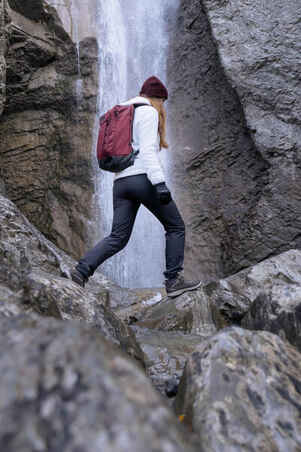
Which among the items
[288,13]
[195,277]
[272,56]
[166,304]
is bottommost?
[195,277]

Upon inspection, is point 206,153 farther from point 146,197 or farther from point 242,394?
point 242,394

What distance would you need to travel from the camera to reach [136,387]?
1.42m

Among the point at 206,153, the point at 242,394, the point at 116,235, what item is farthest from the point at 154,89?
A: the point at 206,153

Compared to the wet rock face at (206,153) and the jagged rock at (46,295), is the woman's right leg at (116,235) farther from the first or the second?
the wet rock face at (206,153)

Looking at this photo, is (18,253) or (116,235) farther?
(116,235)

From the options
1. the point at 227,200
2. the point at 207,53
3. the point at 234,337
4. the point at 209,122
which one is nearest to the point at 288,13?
the point at 207,53

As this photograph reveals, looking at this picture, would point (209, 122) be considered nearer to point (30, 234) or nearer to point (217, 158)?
point (217, 158)

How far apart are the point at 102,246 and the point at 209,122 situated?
5.46 meters

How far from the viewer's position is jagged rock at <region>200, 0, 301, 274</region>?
7609 mm

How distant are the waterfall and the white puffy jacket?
15.7 feet

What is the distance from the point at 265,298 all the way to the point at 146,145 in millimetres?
1764

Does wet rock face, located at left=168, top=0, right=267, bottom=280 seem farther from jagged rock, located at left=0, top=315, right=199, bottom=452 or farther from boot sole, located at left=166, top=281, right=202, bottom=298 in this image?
jagged rock, located at left=0, top=315, right=199, bottom=452

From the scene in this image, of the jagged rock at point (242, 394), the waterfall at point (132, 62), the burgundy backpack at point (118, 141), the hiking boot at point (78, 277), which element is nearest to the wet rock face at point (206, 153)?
the waterfall at point (132, 62)

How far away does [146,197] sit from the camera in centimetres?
446
